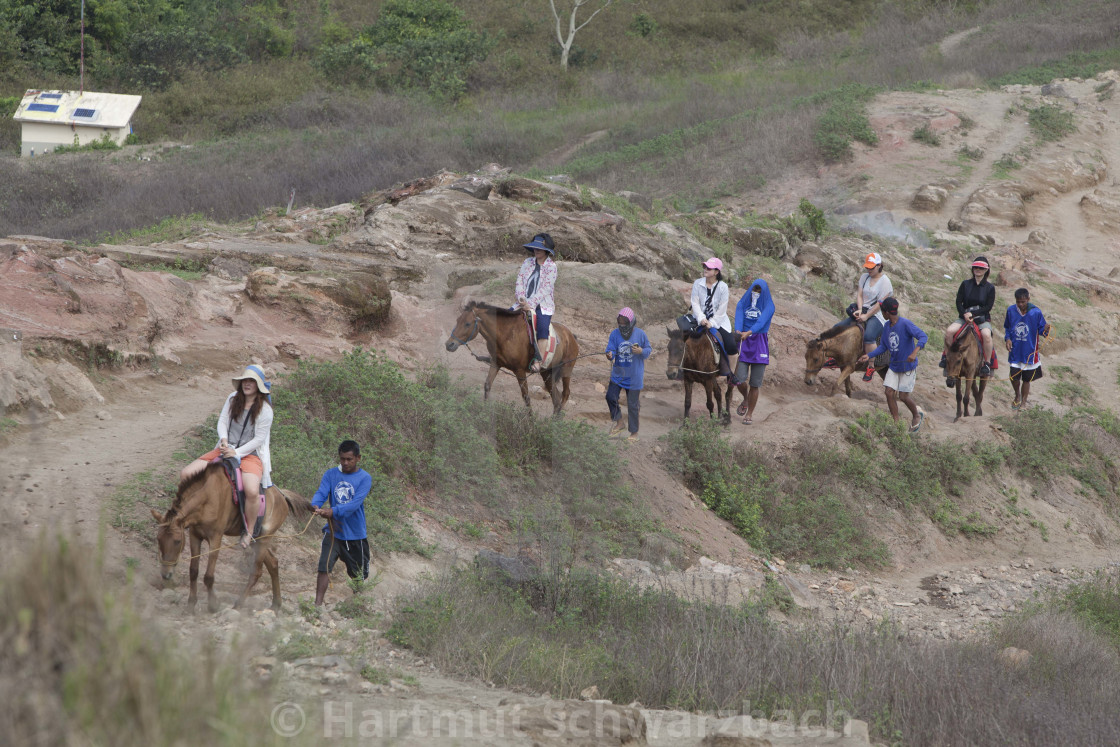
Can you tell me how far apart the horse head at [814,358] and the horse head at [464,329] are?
518cm

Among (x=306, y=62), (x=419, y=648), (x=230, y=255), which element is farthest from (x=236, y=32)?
(x=419, y=648)

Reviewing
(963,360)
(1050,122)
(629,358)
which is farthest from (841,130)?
(629,358)

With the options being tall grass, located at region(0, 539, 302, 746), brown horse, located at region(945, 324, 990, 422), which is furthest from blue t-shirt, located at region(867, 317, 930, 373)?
tall grass, located at region(0, 539, 302, 746)

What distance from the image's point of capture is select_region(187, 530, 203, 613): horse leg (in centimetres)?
620

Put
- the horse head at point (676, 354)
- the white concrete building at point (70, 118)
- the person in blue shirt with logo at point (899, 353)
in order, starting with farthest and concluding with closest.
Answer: the white concrete building at point (70, 118) < the person in blue shirt with logo at point (899, 353) < the horse head at point (676, 354)

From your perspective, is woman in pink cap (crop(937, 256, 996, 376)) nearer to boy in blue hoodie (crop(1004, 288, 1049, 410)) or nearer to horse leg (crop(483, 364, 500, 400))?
boy in blue hoodie (crop(1004, 288, 1049, 410))

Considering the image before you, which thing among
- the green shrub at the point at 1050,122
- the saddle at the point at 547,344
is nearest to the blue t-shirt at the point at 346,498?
the saddle at the point at 547,344

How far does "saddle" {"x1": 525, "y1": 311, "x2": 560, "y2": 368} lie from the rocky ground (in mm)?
1027

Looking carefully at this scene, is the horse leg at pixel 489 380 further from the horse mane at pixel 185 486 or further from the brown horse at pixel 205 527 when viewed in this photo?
the horse mane at pixel 185 486

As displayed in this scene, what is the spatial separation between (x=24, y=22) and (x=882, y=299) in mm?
31131

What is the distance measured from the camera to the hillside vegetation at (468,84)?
2303cm

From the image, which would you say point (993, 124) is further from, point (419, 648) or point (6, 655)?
point (6, 655)

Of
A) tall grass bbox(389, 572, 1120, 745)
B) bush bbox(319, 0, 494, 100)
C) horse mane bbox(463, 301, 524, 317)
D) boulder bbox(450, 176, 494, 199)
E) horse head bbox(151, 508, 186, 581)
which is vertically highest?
bush bbox(319, 0, 494, 100)

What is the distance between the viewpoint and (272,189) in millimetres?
21656
